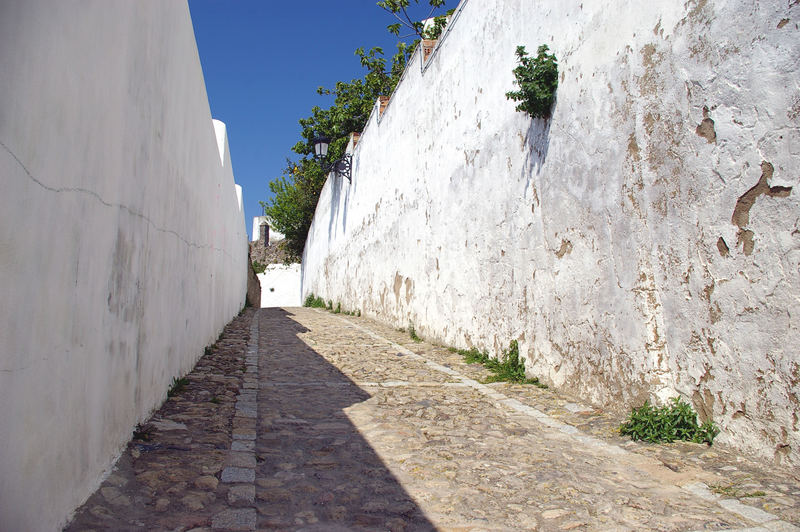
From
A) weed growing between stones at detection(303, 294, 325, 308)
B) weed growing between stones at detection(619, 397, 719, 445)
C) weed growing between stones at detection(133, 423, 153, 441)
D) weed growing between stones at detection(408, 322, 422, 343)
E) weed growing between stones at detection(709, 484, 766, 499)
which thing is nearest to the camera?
weed growing between stones at detection(709, 484, 766, 499)

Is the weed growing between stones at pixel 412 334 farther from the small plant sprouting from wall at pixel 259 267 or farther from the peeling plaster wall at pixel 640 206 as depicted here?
the small plant sprouting from wall at pixel 259 267

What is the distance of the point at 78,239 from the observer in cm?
223

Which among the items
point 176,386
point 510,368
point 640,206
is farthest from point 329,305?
point 640,206

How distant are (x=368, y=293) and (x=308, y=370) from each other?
23.1 feet

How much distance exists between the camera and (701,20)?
3504 millimetres

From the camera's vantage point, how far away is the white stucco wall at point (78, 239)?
1.69m

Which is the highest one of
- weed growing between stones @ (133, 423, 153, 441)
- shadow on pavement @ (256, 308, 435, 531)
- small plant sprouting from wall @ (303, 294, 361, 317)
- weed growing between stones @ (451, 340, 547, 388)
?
small plant sprouting from wall @ (303, 294, 361, 317)

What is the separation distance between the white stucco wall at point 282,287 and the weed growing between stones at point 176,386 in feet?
101

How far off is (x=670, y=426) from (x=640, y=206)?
144 centimetres

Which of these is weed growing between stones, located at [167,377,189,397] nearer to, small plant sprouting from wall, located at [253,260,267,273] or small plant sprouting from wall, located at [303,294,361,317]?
small plant sprouting from wall, located at [303,294,361,317]

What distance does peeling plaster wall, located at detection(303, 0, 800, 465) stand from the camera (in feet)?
10.0

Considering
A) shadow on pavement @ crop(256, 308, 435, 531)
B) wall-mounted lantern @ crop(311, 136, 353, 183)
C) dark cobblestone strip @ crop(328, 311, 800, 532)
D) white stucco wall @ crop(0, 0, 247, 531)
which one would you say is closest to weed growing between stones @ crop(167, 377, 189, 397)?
white stucco wall @ crop(0, 0, 247, 531)

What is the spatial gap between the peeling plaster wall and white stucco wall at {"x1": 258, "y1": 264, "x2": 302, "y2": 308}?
2923 centimetres

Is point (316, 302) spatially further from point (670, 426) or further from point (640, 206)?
point (670, 426)
